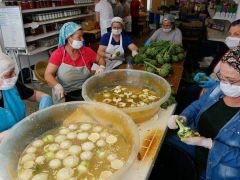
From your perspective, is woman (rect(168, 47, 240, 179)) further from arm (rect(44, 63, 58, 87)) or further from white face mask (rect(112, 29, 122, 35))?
white face mask (rect(112, 29, 122, 35))

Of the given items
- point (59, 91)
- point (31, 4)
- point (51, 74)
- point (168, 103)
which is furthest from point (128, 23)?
point (168, 103)

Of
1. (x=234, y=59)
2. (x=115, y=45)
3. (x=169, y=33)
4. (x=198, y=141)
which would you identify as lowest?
(x=198, y=141)

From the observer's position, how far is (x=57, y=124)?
163cm

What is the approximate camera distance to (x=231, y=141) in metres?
1.42

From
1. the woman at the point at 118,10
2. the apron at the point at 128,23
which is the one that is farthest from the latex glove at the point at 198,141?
the apron at the point at 128,23

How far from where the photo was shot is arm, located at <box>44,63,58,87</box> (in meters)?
2.48

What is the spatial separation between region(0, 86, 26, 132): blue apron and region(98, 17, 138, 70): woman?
71.0 inches

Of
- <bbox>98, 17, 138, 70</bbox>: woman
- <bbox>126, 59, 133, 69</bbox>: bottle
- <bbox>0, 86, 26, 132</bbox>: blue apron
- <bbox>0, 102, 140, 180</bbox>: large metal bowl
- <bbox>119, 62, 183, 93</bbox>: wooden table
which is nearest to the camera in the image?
<bbox>0, 102, 140, 180</bbox>: large metal bowl

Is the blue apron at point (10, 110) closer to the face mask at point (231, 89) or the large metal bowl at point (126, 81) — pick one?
the large metal bowl at point (126, 81)

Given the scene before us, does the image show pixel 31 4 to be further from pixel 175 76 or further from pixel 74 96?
pixel 175 76

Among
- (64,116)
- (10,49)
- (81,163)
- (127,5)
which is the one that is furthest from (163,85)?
(127,5)

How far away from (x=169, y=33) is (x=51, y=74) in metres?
2.40

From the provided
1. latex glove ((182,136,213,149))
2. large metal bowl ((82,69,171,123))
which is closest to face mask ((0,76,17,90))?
large metal bowl ((82,69,171,123))

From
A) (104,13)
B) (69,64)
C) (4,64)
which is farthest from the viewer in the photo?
(104,13)
